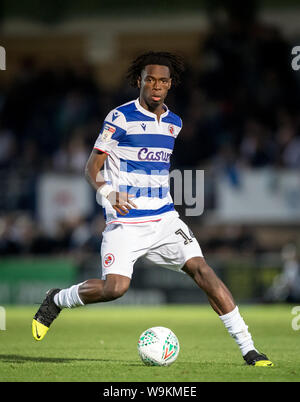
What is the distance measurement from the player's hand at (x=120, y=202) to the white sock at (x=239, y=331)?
1329 millimetres

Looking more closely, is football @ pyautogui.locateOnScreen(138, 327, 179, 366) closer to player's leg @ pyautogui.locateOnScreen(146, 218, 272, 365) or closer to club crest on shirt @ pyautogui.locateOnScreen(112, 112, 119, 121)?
player's leg @ pyautogui.locateOnScreen(146, 218, 272, 365)

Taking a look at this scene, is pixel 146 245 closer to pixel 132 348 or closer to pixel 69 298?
pixel 69 298

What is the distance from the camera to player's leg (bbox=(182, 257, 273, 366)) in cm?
778

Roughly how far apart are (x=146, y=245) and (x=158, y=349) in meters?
1.02

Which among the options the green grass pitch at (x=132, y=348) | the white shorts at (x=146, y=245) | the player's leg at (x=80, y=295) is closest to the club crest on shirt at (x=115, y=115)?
the white shorts at (x=146, y=245)

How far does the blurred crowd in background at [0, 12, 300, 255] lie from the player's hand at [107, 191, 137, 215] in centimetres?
1084

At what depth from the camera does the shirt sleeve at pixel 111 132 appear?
8023mm

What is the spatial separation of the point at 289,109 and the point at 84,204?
209 inches

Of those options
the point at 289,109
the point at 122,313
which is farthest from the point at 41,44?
the point at 122,313

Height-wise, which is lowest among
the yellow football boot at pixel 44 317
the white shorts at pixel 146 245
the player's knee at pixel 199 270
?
the yellow football boot at pixel 44 317
